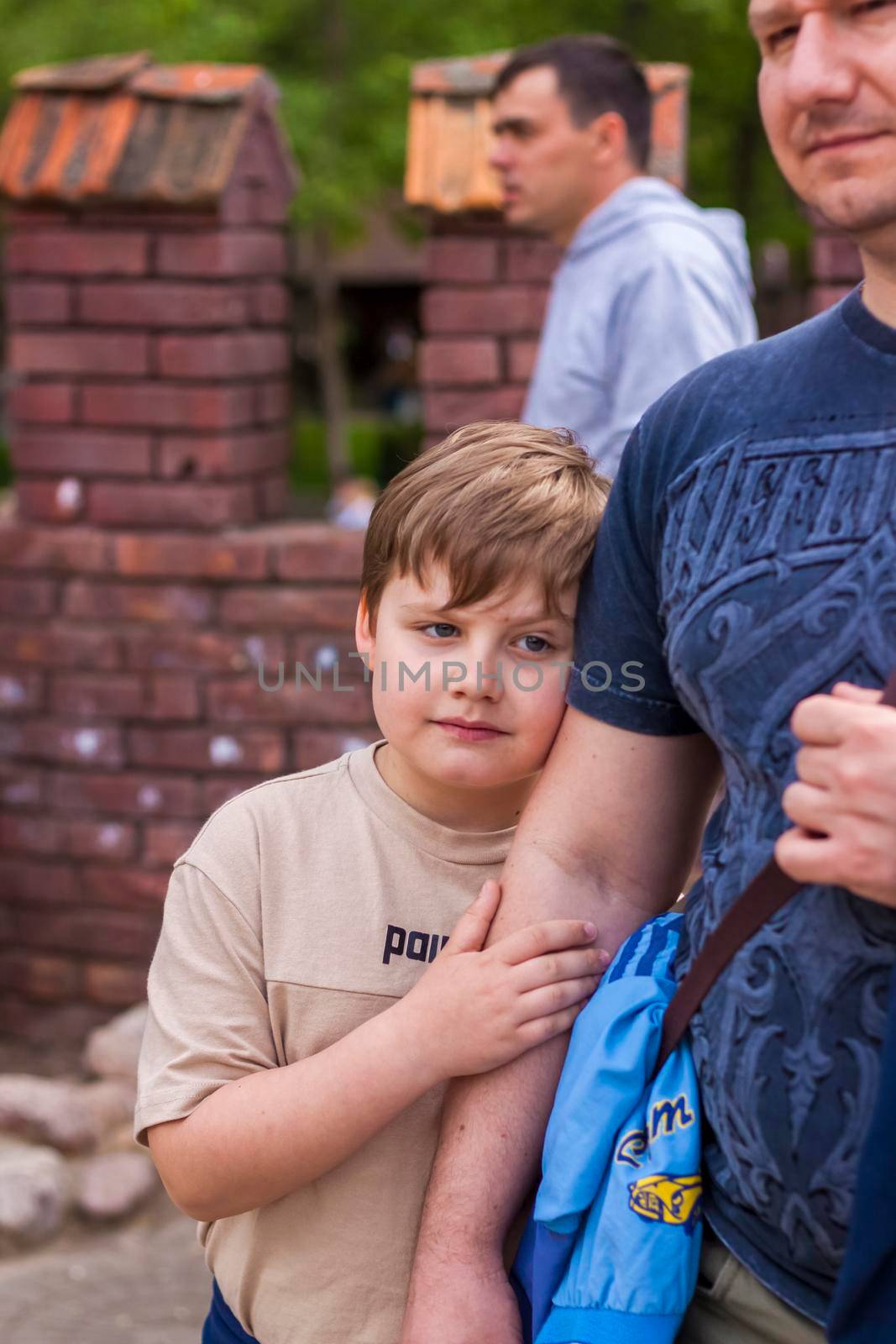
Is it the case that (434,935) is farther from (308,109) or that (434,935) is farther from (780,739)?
(308,109)

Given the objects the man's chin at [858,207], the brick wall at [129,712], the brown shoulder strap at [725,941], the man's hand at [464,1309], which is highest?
the man's chin at [858,207]

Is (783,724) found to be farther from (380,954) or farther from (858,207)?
(380,954)

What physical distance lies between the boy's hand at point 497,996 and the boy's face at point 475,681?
0.20 m

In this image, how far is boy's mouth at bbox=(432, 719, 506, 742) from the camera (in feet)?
5.57

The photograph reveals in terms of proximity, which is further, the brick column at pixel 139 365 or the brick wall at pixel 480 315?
the brick column at pixel 139 365

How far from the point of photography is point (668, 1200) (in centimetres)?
143

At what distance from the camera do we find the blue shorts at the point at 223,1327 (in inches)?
68.5

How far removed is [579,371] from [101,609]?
5.41 ft

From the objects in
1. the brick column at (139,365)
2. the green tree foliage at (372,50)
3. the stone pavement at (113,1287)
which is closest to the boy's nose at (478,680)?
the stone pavement at (113,1287)

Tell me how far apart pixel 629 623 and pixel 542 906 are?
310 millimetres

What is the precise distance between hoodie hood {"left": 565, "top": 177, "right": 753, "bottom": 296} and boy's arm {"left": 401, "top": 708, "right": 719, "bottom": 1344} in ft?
6.45

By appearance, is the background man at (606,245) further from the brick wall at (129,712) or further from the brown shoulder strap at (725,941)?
the brown shoulder strap at (725,941)

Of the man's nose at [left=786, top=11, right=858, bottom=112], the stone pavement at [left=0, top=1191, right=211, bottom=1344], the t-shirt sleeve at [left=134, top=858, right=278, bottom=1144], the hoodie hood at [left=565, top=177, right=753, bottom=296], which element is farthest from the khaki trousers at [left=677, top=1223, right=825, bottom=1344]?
the hoodie hood at [left=565, top=177, right=753, bottom=296]

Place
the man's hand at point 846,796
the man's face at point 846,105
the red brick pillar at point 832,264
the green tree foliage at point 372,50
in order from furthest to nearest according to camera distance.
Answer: the green tree foliage at point 372,50 → the red brick pillar at point 832,264 → the man's face at point 846,105 → the man's hand at point 846,796
